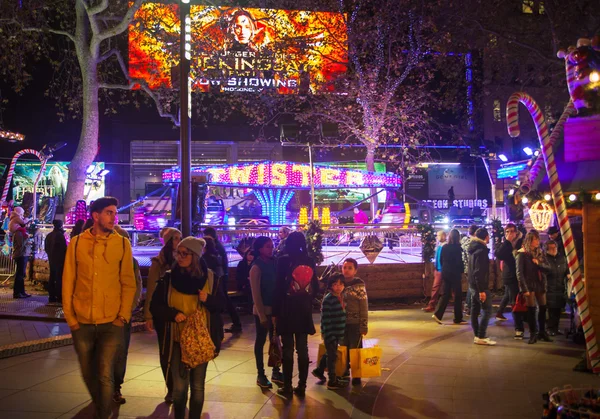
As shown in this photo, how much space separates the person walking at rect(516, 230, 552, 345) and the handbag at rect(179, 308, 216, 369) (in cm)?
617

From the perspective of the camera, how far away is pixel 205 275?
4.79 metres

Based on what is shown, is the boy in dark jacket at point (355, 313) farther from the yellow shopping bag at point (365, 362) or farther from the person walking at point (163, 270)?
the person walking at point (163, 270)

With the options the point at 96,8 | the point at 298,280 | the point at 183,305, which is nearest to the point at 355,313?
the point at 298,280

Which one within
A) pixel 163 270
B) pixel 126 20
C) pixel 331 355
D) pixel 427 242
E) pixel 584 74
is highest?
pixel 126 20

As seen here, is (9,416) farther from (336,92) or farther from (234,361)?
(336,92)

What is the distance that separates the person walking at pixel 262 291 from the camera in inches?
258

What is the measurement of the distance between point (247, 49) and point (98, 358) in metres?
26.2

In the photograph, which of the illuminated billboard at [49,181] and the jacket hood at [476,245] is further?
the illuminated billboard at [49,181]

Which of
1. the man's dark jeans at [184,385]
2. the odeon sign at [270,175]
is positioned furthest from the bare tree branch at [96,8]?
the man's dark jeans at [184,385]

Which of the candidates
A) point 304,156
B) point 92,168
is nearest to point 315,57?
point 304,156

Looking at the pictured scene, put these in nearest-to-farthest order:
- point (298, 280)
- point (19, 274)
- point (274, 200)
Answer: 1. point (298, 280)
2. point (19, 274)
3. point (274, 200)

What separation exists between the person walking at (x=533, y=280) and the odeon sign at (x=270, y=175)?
1040 cm

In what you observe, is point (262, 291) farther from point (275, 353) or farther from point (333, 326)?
point (333, 326)

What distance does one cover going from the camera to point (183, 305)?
473 cm
